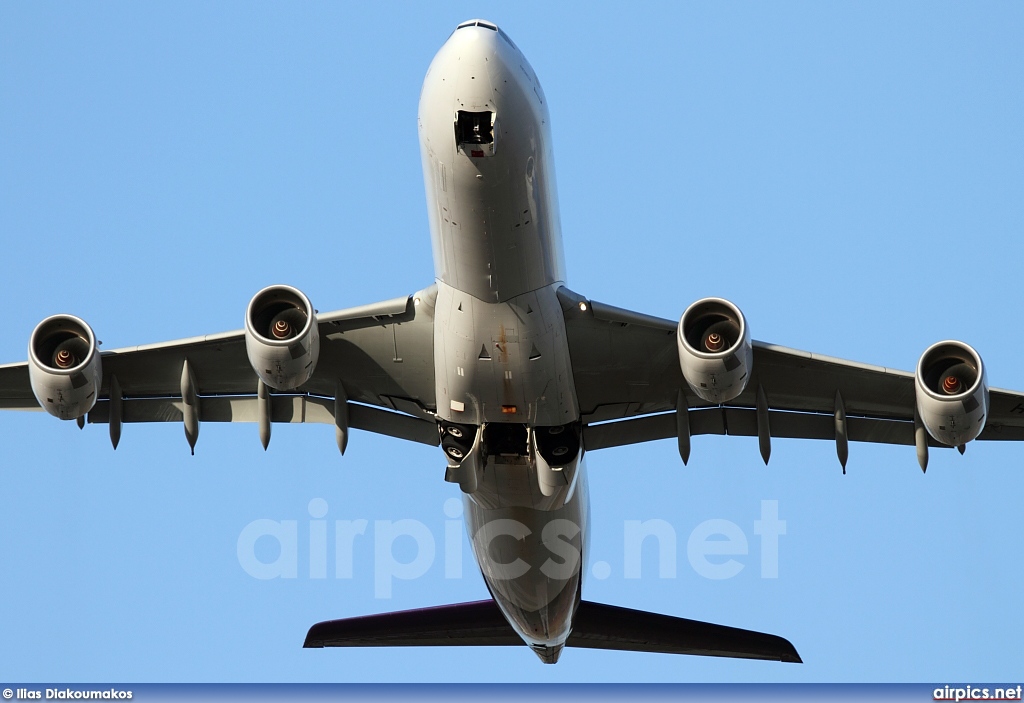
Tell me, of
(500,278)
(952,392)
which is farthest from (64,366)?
(952,392)

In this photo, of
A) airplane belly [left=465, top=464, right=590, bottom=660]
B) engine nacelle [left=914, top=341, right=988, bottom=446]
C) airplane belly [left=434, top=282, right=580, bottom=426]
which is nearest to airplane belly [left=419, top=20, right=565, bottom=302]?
airplane belly [left=434, top=282, right=580, bottom=426]

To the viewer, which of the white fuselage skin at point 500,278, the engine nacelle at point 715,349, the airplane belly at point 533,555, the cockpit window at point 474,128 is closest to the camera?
the cockpit window at point 474,128

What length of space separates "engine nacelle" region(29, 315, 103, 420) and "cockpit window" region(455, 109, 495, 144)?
6.32 metres

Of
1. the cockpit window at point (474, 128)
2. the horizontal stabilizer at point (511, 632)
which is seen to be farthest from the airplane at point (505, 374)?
the horizontal stabilizer at point (511, 632)

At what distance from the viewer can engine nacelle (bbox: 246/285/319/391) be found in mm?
18578

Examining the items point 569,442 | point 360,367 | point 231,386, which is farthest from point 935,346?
point 231,386

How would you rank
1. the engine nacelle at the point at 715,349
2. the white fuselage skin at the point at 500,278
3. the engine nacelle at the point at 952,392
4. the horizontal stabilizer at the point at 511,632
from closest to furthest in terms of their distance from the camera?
the white fuselage skin at the point at 500,278 < the engine nacelle at the point at 715,349 < the engine nacelle at the point at 952,392 < the horizontal stabilizer at the point at 511,632

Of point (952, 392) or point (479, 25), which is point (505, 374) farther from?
point (952, 392)

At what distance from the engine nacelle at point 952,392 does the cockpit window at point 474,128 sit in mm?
7058

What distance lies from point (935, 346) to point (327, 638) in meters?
12.5

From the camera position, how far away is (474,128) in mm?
17000

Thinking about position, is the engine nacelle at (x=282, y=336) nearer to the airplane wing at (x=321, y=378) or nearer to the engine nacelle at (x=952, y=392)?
the airplane wing at (x=321, y=378)

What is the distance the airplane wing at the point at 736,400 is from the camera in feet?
65.6

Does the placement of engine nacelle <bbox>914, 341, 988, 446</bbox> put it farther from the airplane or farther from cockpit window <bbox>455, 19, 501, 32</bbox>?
cockpit window <bbox>455, 19, 501, 32</bbox>
